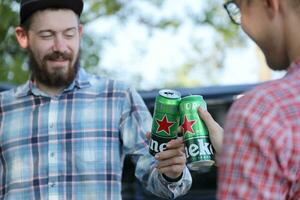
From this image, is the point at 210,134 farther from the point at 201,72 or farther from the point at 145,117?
the point at 201,72

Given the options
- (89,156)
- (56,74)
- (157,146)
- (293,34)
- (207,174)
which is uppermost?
(293,34)

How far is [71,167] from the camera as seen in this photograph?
299 cm

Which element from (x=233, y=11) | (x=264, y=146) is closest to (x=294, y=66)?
(x=264, y=146)

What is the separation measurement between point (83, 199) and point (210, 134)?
95 cm

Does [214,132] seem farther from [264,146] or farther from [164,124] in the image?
[264,146]

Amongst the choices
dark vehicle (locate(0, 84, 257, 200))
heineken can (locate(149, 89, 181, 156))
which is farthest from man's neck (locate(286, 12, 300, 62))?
dark vehicle (locate(0, 84, 257, 200))

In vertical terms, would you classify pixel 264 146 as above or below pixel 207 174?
above

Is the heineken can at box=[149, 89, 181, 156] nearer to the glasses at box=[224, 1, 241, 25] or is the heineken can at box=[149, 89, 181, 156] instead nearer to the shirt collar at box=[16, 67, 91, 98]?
the glasses at box=[224, 1, 241, 25]

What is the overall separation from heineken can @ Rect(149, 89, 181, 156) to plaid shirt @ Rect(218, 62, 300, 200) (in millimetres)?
922

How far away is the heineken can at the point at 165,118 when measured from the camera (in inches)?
95.0

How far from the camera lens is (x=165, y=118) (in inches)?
96.0

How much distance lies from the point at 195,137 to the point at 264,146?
0.77m

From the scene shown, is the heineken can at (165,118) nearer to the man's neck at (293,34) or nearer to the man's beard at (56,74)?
the man's beard at (56,74)

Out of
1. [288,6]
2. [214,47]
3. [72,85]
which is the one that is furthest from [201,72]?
[288,6]
